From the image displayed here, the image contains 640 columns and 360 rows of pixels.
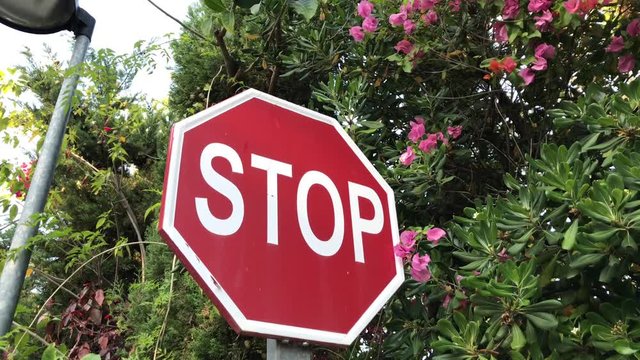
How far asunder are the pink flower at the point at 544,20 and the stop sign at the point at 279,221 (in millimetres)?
1001

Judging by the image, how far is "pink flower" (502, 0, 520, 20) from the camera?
1.96m

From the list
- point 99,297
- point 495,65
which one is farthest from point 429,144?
point 99,297

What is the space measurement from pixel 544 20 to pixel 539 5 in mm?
53

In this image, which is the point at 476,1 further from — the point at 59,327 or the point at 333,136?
the point at 59,327

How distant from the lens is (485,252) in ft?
4.99

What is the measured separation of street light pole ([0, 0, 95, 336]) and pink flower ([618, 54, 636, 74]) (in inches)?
68.9

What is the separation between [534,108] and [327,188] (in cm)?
158

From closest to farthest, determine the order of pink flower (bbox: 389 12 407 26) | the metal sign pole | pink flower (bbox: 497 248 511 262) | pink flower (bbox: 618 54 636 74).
Result: the metal sign pole, pink flower (bbox: 497 248 511 262), pink flower (bbox: 618 54 636 74), pink flower (bbox: 389 12 407 26)

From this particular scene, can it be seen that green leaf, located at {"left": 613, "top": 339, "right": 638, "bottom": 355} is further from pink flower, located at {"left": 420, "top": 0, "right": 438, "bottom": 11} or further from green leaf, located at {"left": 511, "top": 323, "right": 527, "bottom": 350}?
pink flower, located at {"left": 420, "top": 0, "right": 438, "bottom": 11}

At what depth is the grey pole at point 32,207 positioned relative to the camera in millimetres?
1316

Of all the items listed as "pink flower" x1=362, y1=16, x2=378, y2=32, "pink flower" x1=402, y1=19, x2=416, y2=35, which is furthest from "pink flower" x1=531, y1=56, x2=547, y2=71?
"pink flower" x1=362, y1=16, x2=378, y2=32

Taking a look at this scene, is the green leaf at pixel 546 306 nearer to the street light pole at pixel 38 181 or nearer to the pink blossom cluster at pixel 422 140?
the pink blossom cluster at pixel 422 140

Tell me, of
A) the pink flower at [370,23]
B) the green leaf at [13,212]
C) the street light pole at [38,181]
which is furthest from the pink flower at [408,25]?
→ the green leaf at [13,212]

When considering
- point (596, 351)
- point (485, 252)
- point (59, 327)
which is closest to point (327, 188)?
point (485, 252)
